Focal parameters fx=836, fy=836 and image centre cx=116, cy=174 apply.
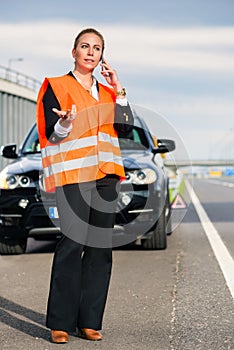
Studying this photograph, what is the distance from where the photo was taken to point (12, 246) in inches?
370

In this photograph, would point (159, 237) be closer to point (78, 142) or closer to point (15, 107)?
point (78, 142)

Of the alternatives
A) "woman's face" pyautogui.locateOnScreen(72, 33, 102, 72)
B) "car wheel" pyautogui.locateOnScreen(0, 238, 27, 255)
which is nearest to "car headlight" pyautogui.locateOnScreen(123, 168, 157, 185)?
"car wheel" pyautogui.locateOnScreen(0, 238, 27, 255)

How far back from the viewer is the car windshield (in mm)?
9836

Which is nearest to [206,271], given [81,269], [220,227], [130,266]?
[130,266]

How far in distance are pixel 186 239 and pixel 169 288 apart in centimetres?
405

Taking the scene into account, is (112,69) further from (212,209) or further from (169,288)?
(212,209)

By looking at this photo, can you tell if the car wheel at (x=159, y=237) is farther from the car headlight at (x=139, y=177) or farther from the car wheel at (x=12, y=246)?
the car wheel at (x=12, y=246)

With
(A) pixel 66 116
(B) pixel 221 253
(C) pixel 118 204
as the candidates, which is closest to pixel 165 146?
(C) pixel 118 204

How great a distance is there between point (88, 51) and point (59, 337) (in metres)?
1.68

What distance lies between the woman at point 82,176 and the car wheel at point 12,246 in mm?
4320

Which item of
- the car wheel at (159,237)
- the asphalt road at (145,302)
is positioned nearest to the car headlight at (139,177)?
the car wheel at (159,237)

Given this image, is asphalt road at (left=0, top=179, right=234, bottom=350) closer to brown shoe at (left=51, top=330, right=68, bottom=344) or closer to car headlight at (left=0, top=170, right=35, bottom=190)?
brown shoe at (left=51, top=330, right=68, bottom=344)

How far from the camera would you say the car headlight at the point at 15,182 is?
29.2 ft

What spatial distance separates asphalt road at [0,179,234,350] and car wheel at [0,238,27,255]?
0.43ft
